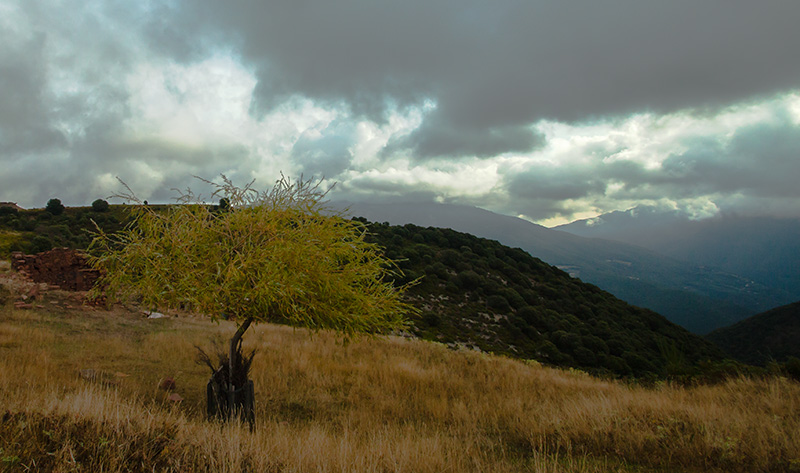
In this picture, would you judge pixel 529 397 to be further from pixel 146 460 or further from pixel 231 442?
pixel 146 460

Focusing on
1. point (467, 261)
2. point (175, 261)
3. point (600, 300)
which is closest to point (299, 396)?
point (175, 261)

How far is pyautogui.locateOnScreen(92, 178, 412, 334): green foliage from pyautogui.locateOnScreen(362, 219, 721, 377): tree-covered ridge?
34.0m

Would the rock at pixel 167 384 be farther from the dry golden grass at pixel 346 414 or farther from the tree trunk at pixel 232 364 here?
the tree trunk at pixel 232 364

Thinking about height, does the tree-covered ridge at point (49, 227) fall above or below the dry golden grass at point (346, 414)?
above

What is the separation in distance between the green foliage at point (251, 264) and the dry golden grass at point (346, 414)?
2.19 meters

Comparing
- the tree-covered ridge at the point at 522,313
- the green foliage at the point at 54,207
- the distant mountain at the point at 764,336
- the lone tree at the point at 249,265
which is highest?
the green foliage at the point at 54,207

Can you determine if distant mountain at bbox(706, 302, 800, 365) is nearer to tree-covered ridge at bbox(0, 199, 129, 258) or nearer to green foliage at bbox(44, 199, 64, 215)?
tree-covered ridge at bbox(0, 199, 129, 258)

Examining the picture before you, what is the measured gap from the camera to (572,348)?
46.5m

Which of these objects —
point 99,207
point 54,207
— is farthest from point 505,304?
point 54,207

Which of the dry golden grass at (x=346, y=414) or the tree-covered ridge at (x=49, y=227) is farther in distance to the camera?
the tree-covered ridge at (x=49, y=227)

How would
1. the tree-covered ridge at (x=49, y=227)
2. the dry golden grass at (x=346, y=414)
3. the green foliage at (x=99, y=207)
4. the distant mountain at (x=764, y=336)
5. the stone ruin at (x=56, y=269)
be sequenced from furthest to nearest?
the distant mountain at (x=764, y=336), the green foliage at (x=99, y=207), the tree-covered ridge at (x=49, y=227), the stone ruin at (x=56, y=269), the dry golden grass at (x=346, y=414)

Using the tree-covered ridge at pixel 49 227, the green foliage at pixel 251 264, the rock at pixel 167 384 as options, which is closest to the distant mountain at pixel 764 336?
the green foliage at pixel 251 264

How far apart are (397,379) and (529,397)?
4637mm

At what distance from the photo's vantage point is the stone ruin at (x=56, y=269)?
24578mm
